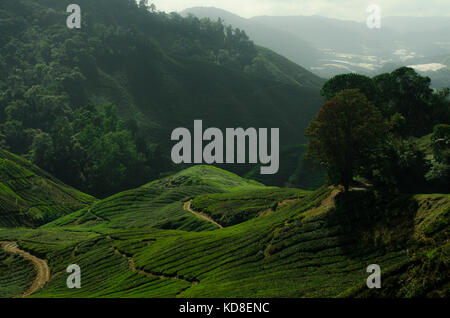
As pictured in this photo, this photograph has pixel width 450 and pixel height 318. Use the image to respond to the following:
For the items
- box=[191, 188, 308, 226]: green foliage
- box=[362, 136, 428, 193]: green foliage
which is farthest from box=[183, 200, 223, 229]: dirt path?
box=[362, 136, 428, 193]: green foliage

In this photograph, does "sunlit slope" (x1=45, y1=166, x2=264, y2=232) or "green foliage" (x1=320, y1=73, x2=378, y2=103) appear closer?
"green foliage" (x1=320, y1=73, x2=378, y2=103)

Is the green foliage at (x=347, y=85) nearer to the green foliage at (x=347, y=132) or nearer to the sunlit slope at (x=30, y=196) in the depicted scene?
the green foliage at (x=347, y=132)

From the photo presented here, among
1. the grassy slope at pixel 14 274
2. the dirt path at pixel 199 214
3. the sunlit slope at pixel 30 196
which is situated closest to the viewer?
the grassy slope at pixel 14 274

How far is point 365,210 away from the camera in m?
40.3

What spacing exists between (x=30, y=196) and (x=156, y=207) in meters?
62.3

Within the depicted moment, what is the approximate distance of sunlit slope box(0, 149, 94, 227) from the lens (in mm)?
128125

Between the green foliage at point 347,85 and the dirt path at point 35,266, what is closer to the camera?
the dirt path at point 35,266

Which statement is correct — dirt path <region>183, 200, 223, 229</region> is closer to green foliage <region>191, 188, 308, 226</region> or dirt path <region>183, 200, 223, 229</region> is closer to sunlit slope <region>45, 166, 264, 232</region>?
green foliage <region>191, 188, 308, 226</region>

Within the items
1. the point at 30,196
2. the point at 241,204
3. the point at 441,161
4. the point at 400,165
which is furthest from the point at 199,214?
the point at 30,196

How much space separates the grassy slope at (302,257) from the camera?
96.7 feet

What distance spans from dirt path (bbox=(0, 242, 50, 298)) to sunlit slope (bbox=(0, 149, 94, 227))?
42246 mm

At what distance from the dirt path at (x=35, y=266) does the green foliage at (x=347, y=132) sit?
48838mm

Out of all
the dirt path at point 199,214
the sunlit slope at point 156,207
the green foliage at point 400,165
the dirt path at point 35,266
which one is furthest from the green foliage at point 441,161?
the dirt path at point 35,266

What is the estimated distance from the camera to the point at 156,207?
109 metres
